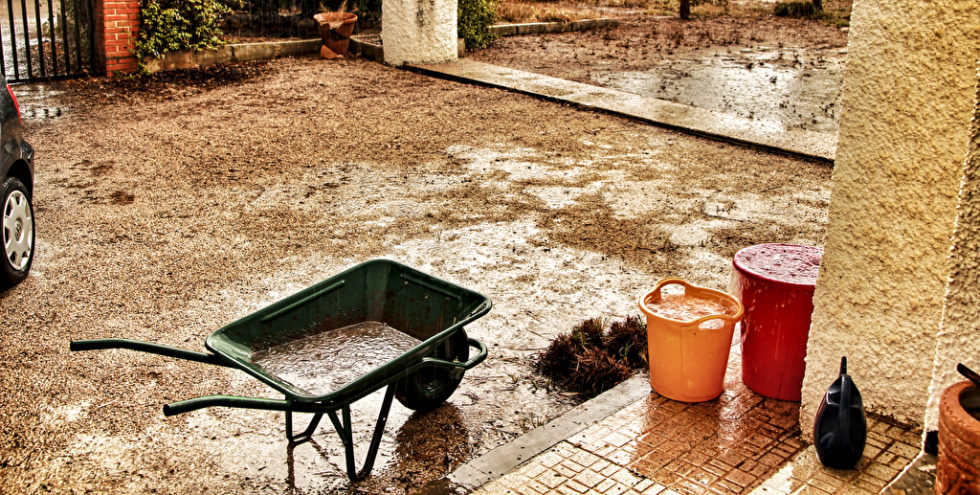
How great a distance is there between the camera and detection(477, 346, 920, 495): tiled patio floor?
11.3 feet

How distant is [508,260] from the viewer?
5.98 meters

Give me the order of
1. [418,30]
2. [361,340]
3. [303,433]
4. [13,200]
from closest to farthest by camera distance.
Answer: [303,433]
[361,340]
[13,200]
[418,30]

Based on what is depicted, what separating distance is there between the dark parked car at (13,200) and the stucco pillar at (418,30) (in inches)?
284

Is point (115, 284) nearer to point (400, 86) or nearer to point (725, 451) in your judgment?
point (725, 451)

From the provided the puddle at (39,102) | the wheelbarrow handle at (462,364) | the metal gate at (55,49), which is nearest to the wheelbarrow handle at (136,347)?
the wheelbarrow handle at (462,364)

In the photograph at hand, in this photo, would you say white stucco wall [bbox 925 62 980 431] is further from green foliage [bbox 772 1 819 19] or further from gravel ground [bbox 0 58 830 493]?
green foliage [bbox 772 1 819 19]

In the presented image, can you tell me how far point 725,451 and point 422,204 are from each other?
12.7ft

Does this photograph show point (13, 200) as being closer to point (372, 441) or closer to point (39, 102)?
point (372, 441)

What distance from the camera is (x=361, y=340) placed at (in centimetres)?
410

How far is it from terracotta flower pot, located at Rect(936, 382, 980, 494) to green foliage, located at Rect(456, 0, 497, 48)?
38.0 ft

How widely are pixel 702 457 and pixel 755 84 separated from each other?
9.18 metres

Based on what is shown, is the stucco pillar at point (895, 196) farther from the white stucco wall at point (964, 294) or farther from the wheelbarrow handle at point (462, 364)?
the wheelbarrow handle at point (462, 364)

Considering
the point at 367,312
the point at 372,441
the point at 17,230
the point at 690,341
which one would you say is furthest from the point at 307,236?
the point at 690,341

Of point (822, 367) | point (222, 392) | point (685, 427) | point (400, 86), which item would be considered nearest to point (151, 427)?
point (222, 392)
